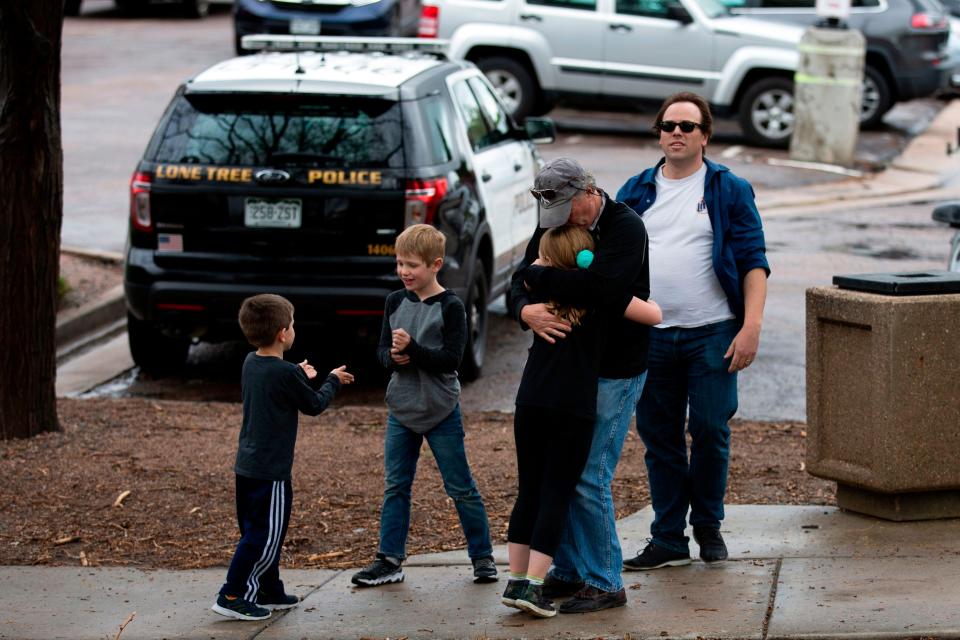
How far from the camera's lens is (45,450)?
752 cm

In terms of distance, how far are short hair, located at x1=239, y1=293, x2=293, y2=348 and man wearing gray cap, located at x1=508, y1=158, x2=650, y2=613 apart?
801 millimetres

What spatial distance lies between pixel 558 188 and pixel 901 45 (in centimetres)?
1534

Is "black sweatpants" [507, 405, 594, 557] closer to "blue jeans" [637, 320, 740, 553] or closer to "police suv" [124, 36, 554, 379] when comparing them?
"blue jeans" [637, 320, 740, 553]

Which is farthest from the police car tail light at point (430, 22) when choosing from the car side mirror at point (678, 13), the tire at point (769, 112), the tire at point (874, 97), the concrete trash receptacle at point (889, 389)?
the concrete trash receptacle at point (889, 389)

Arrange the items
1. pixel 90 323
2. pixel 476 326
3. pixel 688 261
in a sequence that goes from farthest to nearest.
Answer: pixel 90 323, pixel 476 326, pixel 688 261

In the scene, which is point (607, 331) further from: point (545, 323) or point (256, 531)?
point (256, 531)

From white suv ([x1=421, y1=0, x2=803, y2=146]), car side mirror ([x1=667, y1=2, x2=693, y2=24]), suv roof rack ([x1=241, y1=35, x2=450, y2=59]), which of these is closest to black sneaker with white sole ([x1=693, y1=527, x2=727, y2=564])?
suv roof rack ([x1=241, y1=35, x2=450, y2=59])

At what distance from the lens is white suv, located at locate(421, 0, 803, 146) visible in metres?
18.2

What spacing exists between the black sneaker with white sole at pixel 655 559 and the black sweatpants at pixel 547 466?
27.1 inches

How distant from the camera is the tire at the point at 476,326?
30.1ft

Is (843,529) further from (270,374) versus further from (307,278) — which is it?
(307,278)

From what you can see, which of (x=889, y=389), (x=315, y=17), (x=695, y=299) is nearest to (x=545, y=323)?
(x=695, y=299)

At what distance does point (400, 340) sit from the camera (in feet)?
17.7

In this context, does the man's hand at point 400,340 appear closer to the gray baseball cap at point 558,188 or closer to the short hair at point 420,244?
the short hair at point 420,244
